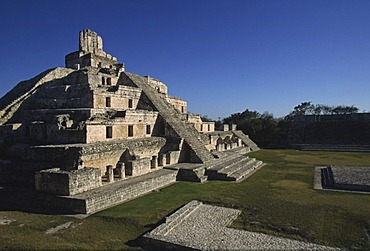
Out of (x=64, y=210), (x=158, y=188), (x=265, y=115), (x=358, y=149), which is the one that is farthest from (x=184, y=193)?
(x=265, y=115)

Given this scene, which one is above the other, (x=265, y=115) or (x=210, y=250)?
(x=265, y=115)

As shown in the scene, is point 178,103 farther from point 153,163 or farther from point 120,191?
point 120,191

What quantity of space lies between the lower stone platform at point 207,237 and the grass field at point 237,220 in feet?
1.53

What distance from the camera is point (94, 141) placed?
490 inches

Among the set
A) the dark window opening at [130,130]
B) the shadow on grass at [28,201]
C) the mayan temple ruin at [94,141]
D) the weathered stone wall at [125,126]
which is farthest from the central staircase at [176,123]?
the shadow on grass at [28,201]

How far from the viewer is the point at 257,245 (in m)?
6.16

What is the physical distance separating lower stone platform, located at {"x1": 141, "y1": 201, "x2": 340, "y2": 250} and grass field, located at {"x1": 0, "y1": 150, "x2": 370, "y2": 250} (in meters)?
0.47

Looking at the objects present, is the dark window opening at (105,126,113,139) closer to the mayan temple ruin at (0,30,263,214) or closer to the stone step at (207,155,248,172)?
the mayan temple ruin at (0,30,263,214)

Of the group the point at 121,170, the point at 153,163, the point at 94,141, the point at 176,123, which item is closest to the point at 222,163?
the point at 176,123

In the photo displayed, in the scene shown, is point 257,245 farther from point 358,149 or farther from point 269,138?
point 269,138

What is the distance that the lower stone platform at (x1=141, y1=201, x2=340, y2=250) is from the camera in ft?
19.9

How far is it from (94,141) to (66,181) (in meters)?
3.72

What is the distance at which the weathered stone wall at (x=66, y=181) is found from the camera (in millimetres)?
8953

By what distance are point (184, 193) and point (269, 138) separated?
26.7m
